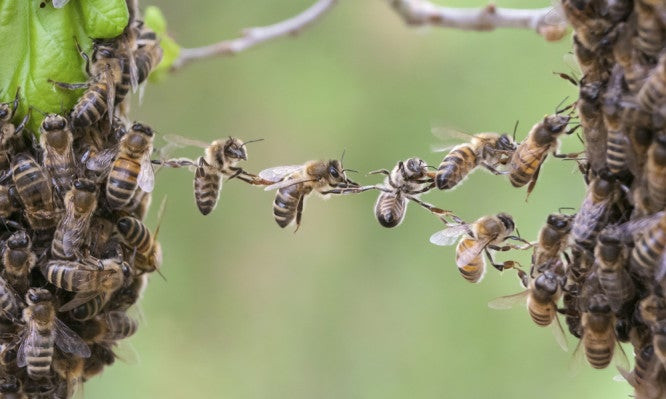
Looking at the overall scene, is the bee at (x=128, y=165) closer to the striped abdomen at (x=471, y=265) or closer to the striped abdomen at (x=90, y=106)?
the striped abdomen at (x=90, y=106)

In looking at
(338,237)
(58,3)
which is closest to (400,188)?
(58,3)

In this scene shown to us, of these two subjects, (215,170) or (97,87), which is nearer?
(97,87)

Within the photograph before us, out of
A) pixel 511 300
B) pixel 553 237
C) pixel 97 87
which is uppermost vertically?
pixel 97 87

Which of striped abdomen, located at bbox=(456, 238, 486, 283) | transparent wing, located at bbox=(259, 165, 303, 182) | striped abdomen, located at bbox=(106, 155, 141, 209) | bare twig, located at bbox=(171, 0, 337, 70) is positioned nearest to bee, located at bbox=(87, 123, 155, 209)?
striped abdomen, located at bbox=(106, 155, 141, 209)

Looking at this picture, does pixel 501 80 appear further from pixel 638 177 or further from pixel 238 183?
pixel 638 177

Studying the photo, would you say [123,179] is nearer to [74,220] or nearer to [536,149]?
[74,220]

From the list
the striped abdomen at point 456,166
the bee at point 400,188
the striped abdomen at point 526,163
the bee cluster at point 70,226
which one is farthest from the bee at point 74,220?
the striped abdomen at point 526,163

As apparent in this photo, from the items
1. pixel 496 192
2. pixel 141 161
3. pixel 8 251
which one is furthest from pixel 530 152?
pixel 496 192
